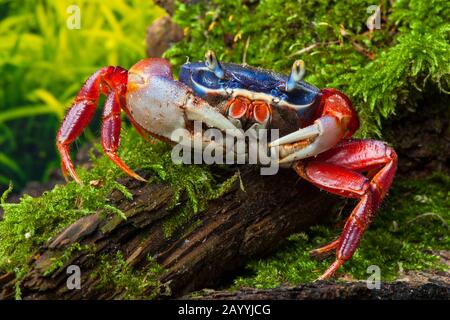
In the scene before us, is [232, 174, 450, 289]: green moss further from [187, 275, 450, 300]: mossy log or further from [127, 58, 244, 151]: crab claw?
[127, 58, 244, 151]: crab claw

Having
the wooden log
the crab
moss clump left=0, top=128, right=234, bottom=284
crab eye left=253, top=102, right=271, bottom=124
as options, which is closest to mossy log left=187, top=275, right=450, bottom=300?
the wooden log

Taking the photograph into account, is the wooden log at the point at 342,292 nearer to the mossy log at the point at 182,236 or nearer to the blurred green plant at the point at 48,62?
the mossy log at the point at 182,236

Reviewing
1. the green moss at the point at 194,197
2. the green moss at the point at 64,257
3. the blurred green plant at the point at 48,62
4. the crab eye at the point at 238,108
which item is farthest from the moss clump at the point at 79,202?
the blurred green plant at the point at 48,62

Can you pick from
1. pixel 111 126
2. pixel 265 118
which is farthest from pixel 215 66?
pixel 111 126

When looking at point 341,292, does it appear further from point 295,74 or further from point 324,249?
point 295,74
